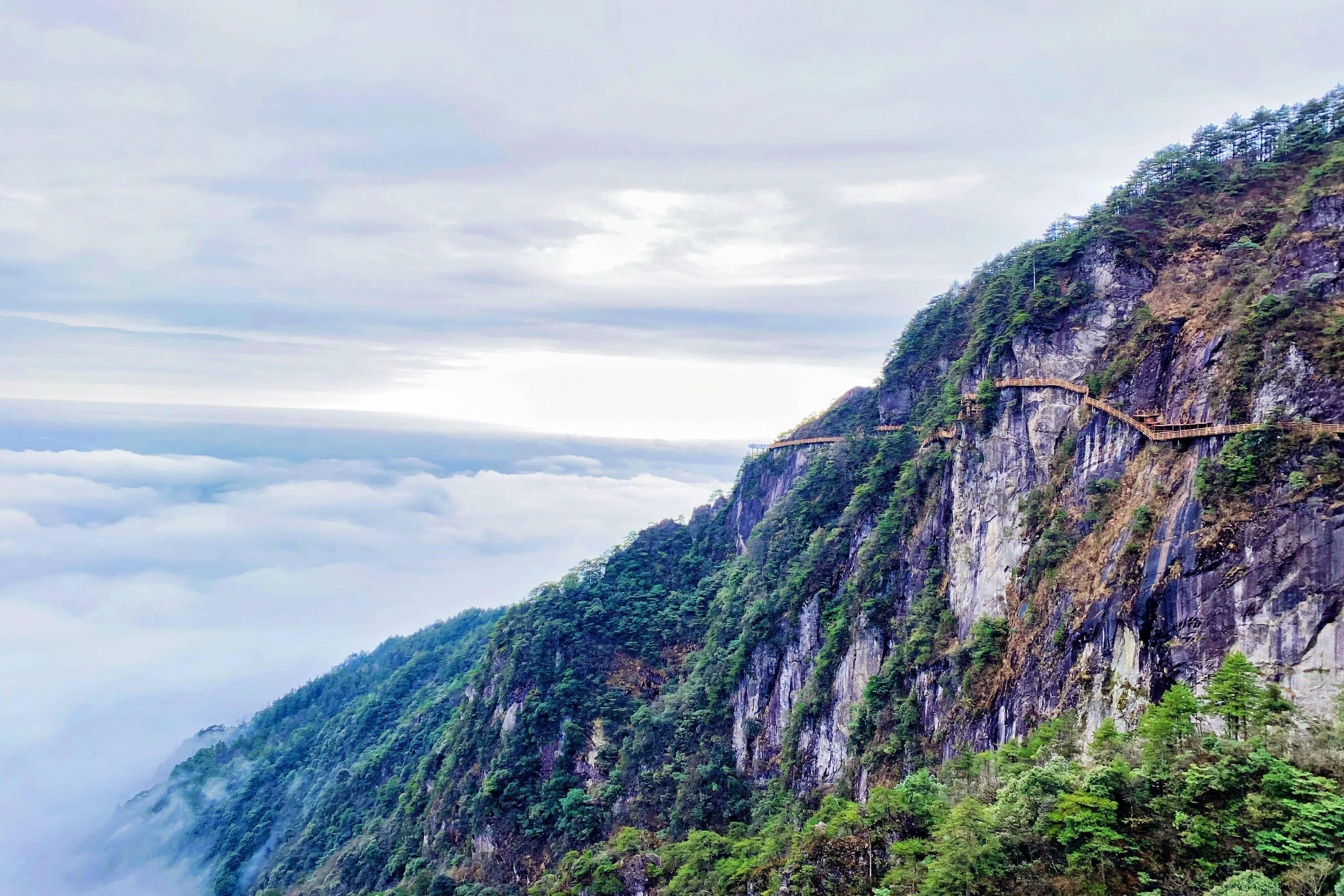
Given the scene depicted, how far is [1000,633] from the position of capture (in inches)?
1340

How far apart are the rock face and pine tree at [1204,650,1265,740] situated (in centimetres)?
162

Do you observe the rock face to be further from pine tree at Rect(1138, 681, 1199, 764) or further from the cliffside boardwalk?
pine tree at Rect(1138, 681, 1199, 764)

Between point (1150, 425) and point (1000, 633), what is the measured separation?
10572 millimetres

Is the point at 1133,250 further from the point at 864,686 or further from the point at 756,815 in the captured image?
the point at 756,815

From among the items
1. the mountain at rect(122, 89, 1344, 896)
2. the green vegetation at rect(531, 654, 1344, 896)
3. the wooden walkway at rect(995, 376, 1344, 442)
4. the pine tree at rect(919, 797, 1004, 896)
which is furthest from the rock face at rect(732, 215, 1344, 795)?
the pine tree at rect(919, 797, 1004, 896)

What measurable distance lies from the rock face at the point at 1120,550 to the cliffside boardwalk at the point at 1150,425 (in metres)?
0.35

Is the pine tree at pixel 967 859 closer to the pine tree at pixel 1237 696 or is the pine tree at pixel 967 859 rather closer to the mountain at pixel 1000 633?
the mountain at pixel 1000 633

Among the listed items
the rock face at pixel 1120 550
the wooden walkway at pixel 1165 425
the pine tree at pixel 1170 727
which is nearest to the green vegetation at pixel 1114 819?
the pine tree at pixel 1170 727

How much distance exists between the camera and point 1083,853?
2019cm

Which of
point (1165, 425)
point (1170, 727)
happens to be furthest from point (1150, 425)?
point (1170, 727)

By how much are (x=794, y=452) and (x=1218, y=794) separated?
161ft

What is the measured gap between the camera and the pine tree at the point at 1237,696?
21031 millimetres

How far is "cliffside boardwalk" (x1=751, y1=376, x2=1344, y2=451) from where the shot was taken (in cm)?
2461

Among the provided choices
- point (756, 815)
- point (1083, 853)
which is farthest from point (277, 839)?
point (1083, 853)
